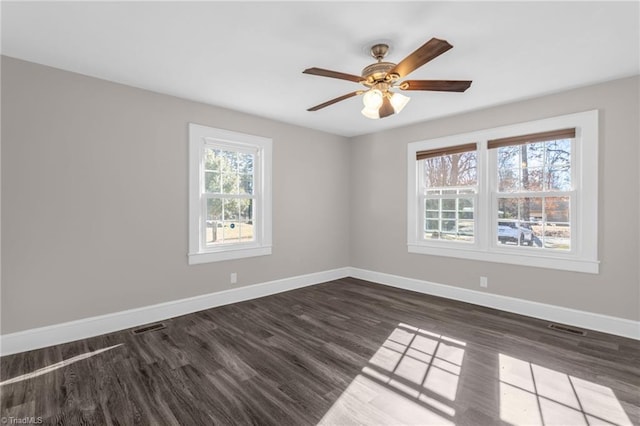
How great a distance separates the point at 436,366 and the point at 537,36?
2.69 m

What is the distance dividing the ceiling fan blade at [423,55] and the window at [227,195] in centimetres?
255

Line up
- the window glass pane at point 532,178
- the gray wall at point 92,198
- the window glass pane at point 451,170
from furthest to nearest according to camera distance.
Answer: the window glass pane at point 451,170 < the window glass pane at point 532,178 < the gray wall at point 92,198

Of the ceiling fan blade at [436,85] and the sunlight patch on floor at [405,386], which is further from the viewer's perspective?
the ceiling fan blade at [436,85]

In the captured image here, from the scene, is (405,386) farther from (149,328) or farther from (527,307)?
(149,328)

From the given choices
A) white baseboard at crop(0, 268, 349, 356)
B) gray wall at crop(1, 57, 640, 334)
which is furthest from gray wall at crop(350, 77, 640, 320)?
white baseboard at crop(0, 268, 349, 356)

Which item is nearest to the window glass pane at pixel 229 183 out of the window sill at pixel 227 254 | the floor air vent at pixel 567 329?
the window sill at pixel 227 254

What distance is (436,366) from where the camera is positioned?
2502mm

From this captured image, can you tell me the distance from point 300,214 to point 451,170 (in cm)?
237

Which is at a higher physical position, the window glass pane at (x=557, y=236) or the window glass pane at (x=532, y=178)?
the window glass pane at (x=532, y=178)

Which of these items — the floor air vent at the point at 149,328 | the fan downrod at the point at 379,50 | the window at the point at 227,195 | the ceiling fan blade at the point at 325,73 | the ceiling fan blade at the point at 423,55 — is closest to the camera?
the ceiling fan blade at the point at 423,55

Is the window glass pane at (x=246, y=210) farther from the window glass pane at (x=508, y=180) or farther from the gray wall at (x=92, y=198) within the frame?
the window glass pane at (x=508, y=180)

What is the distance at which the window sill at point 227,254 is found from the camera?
3.83 metres

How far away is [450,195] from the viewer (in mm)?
4426

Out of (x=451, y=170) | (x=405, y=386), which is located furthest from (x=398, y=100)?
(x=451, y=170)
